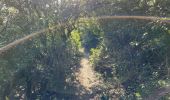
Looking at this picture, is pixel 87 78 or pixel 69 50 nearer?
pixel 69 50

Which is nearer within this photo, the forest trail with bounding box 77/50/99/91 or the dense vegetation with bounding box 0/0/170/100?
the dense vegetation with bounding box 0/0/170/100

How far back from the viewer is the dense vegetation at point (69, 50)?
9086 mm

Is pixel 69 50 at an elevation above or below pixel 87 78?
above

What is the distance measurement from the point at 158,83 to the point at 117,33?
389 cm

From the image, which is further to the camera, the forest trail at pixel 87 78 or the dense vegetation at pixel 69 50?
the forest trail at pixel 87 78

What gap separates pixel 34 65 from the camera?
10555 millimetres

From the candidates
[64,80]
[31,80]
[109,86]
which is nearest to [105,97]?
[109,86]

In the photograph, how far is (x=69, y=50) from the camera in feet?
42.1

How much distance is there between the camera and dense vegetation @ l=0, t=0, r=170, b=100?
9.09m

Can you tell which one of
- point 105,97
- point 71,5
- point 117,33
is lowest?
point 105,97

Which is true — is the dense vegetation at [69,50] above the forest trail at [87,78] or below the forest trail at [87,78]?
above

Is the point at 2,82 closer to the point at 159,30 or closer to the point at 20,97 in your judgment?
the point at 20,97

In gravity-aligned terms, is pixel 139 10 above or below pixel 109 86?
above

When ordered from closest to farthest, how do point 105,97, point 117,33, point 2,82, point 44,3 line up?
point 2,82, point 44,3, point 105,97, point 117,33
